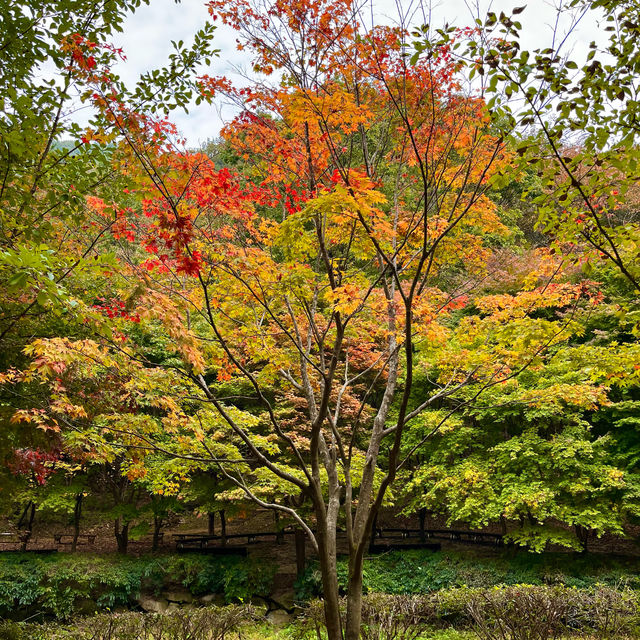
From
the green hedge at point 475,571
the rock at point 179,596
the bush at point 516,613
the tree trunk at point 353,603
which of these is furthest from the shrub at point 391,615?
the rock at point 179,596

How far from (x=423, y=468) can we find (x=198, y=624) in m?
6.59

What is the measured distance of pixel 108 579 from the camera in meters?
10.1

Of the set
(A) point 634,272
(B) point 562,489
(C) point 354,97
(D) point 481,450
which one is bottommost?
(B) point 562,489

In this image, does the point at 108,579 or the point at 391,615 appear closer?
the point at 391,615

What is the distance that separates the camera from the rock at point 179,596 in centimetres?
1080

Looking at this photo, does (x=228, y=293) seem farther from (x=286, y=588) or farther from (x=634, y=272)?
(x=286, y=588)

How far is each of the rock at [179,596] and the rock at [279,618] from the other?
215 centimetres

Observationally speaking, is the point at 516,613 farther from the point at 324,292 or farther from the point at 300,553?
the point at 300,553

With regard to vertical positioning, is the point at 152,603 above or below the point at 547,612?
below

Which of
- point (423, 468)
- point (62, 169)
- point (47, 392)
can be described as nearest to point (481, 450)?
point (423, 468)

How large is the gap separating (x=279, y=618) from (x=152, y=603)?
313cm

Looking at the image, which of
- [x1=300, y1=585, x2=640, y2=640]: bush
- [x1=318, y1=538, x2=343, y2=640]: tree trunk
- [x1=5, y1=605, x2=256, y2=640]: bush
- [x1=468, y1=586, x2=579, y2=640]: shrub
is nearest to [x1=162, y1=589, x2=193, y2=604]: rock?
[x1=5, y1=605, x2=256, y2=640]: bush

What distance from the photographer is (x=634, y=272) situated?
2.96m

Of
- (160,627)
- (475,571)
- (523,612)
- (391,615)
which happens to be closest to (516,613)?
(523,612)
